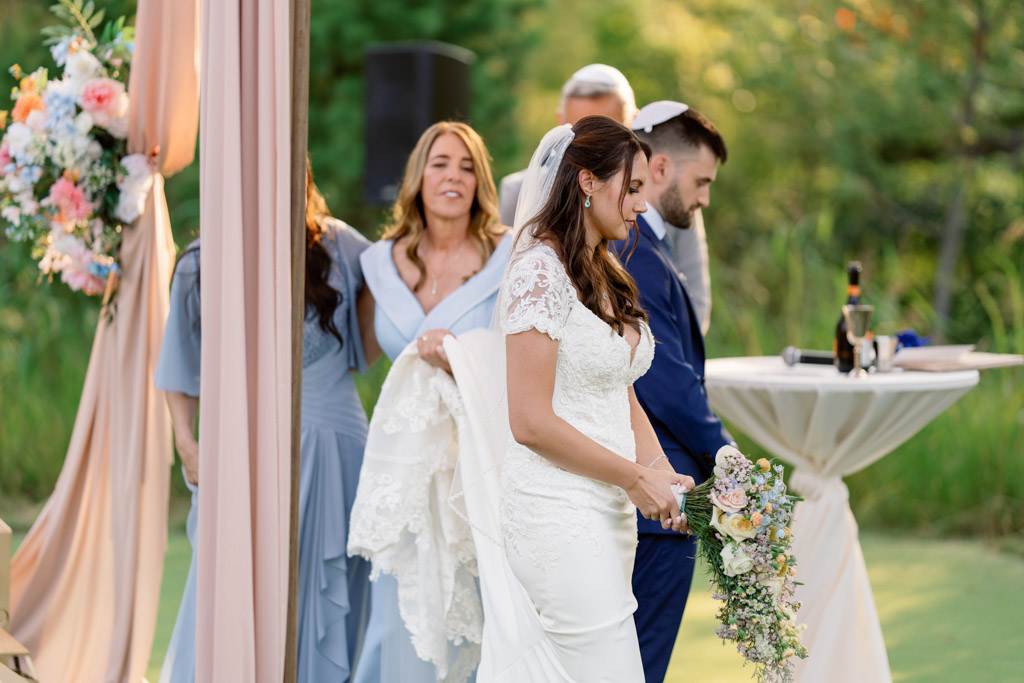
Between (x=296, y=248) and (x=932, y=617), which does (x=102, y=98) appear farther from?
(x=932, y=617)

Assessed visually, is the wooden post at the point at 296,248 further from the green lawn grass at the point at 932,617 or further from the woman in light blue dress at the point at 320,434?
the green lawn grass at the point at 932,617

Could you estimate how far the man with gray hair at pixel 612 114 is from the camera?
13.4 ft

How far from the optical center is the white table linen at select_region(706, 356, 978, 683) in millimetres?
3598

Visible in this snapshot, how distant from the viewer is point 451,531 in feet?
11.0

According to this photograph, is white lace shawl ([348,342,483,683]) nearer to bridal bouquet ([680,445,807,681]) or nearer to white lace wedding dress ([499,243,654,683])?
white lace wedding dress ([499,243,654,683])

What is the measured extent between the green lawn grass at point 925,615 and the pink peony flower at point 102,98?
86.6 inches

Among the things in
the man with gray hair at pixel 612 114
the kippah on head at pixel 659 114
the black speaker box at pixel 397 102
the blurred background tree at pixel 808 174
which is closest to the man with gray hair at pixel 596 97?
the man with gray hair at pixel 612 114

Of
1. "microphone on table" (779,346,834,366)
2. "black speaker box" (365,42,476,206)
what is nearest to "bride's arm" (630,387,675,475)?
"microphone on table" (779,346,834,366)

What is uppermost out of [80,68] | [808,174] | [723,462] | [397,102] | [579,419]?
[808,174]

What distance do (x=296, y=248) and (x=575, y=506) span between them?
1.02 metres

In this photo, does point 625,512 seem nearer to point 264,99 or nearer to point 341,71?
point 264,99

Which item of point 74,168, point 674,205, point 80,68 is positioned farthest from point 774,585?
point 80,68

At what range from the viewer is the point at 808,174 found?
15.2 metres

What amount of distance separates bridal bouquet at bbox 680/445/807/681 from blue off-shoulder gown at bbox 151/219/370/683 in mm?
1589
